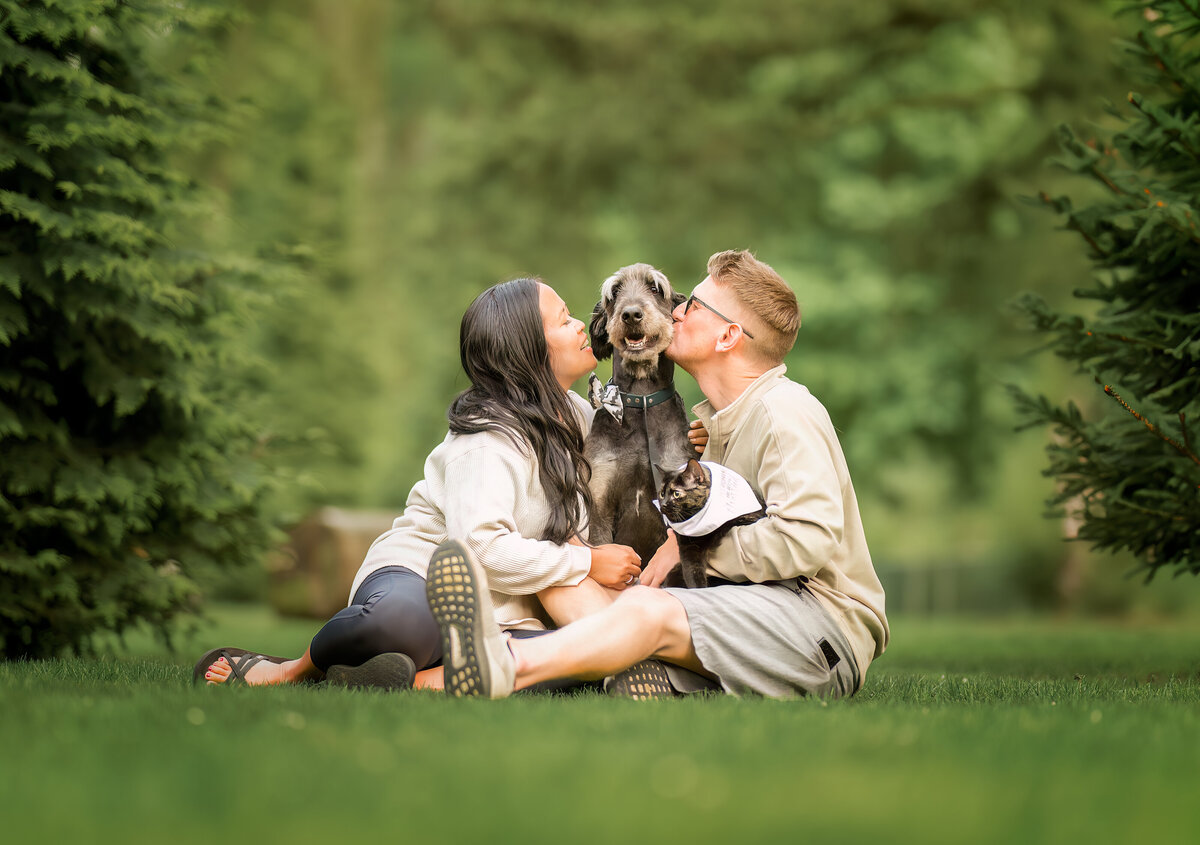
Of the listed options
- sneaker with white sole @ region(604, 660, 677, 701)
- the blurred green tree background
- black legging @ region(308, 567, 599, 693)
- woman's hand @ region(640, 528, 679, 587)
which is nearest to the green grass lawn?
→ sneaker with white sole @ region(604, 660, 677, 701)

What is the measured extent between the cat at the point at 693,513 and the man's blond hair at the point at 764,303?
26.0 inches

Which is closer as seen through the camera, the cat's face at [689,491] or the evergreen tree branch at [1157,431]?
the cat's face at [689,491]

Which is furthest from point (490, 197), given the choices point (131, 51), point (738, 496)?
point (738, 496)

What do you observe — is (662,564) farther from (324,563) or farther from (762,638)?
(324,563)

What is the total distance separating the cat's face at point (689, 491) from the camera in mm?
3881

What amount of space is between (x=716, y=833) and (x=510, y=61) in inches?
515

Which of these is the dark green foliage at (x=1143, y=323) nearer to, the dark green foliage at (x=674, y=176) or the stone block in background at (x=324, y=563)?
the dark green foliage at (x=674, y=176)

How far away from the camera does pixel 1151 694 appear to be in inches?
173

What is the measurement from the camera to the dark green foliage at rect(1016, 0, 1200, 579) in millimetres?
5129

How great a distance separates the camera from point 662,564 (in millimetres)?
4441

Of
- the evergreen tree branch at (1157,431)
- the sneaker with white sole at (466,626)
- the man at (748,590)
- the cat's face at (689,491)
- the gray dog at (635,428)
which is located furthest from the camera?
the evergreen tree branch at (1157,431)

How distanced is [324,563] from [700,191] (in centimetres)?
613

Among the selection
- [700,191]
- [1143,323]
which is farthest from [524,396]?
[700,191]

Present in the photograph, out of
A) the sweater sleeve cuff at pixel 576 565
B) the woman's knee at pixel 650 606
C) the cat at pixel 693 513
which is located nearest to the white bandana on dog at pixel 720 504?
the cat at pixel 693 513
